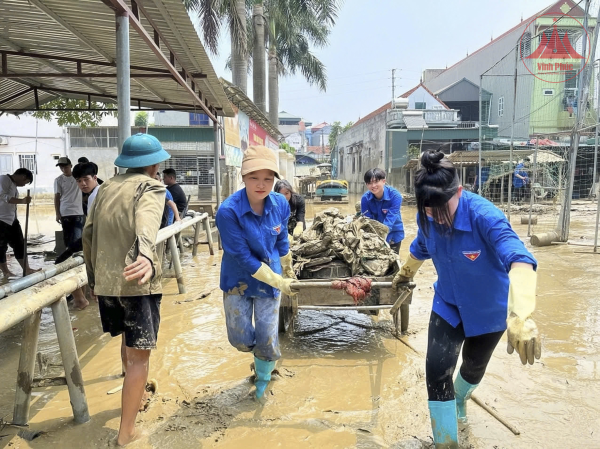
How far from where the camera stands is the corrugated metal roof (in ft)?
16.0

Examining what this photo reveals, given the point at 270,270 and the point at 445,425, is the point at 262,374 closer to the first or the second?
the point at 270,270

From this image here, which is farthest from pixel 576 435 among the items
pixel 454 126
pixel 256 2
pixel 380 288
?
pixel 454 126

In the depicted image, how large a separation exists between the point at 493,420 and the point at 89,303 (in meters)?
5.07

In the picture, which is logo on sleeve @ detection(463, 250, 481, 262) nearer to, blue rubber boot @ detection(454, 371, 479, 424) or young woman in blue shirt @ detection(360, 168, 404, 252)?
blue rubber boot @ detection(454, 371, 479, 424)

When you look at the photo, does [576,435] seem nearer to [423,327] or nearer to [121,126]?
[423,327]

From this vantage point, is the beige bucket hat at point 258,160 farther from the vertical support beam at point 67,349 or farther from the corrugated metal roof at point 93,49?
the corrugated metal roof at point 93,49

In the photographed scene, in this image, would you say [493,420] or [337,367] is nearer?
[493,420]

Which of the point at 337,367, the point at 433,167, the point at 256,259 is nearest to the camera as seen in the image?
the point at 433,167

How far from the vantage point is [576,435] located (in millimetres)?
3062

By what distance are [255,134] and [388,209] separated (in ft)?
54.4

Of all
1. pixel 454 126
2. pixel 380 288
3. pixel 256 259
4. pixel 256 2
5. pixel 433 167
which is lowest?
pixel 380 288

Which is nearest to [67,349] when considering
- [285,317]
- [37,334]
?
[37,334]

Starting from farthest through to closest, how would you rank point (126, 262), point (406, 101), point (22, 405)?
point (406, 101) → point (22, 405) → point (126, 262)

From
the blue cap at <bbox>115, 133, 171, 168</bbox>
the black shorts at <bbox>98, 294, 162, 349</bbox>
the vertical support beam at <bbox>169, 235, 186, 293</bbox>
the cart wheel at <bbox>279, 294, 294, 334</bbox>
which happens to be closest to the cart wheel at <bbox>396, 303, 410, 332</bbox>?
the cart wheel at <bbox>279, 294, 294, 334</bbox>
